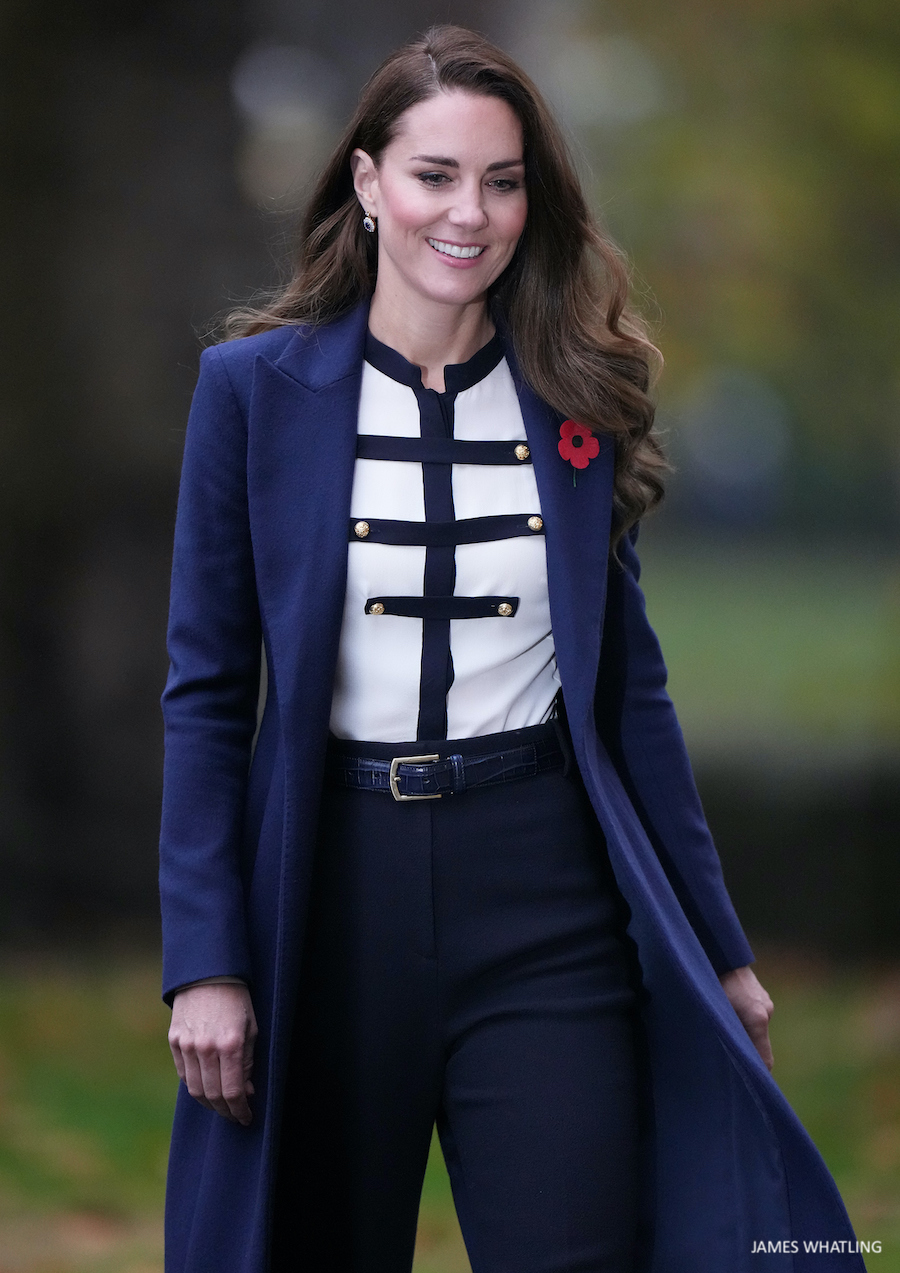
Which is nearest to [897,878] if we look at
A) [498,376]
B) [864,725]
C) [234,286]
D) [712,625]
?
[864,725]

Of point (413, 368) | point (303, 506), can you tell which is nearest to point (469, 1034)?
point (303, 506)

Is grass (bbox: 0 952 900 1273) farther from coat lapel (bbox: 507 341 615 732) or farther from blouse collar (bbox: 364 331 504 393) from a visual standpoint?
blouse collar (bbox: 364 331 504 393)

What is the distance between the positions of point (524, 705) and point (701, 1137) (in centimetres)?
62

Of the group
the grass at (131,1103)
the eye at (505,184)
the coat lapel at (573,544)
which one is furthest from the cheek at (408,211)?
the grass at (131,1103)

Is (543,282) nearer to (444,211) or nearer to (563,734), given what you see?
(444,211)

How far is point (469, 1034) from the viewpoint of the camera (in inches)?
74.8

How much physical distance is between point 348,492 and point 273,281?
10.8 ft

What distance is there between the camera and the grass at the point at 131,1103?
3.69 m

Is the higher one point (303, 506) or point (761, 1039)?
point (303, 506)

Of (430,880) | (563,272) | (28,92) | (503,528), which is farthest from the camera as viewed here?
(28,92)

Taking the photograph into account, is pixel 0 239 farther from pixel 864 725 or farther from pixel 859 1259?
pixel 859 1259

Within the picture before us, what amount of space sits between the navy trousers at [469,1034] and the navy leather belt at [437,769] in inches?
0.6

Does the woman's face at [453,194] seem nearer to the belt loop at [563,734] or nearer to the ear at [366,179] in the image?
the ear at [366,179]

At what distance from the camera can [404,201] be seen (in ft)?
6.42
